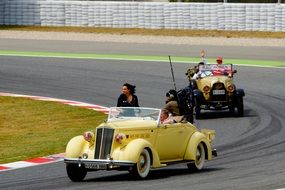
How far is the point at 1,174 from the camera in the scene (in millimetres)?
17062

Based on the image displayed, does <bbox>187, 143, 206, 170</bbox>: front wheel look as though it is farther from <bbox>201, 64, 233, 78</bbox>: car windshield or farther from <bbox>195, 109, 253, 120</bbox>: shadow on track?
<bbox>201, 64, 233, 78</bbox>: car windshield

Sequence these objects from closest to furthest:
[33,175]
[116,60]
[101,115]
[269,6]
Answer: [33,175] < [101,115] < [116,60] < [269,6]

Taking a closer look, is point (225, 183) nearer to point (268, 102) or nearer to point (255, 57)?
point (268, 102)

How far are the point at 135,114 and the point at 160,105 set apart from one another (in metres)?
10.7

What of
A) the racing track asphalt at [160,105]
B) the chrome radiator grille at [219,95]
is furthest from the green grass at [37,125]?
the chrome radiator grille at [219,95]

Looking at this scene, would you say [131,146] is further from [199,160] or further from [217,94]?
[217,94]

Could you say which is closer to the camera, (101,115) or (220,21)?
(101,115)

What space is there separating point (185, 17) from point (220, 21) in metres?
1.60

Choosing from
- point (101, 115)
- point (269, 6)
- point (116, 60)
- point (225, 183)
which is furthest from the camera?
point (269, 6)

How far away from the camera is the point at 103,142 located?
15844mm

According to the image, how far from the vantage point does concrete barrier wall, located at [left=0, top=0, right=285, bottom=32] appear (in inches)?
1626

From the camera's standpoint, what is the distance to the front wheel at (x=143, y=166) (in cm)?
1560

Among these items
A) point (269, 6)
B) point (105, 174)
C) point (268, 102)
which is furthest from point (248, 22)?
point (105, 174)

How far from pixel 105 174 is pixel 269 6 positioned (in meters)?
25.0
